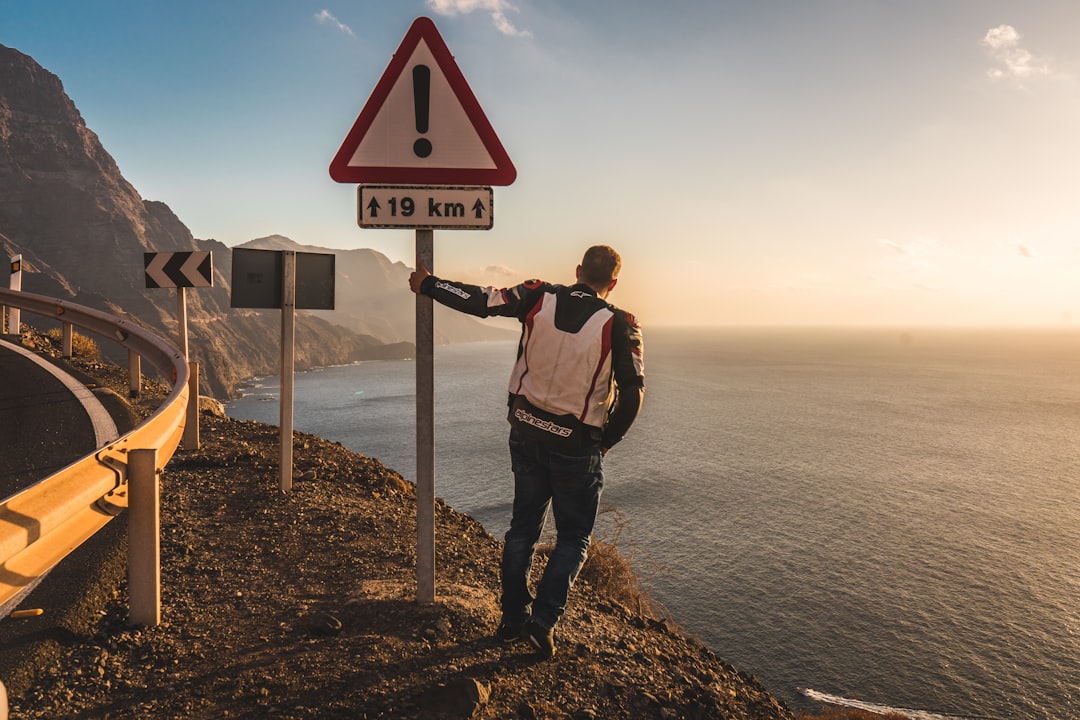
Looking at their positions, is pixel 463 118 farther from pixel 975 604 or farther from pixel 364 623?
pixel 975 604

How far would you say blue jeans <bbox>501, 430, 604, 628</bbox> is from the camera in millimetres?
3166

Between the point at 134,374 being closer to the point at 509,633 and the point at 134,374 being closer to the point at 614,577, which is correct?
the point at 614,577

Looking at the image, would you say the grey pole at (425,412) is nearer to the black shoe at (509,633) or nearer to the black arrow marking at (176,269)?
the black shoe at (509,633)

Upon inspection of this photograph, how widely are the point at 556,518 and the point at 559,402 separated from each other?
66cm

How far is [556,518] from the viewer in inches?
128

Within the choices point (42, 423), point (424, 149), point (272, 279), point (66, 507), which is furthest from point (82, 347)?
point (424, 149)

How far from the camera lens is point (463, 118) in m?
3.11

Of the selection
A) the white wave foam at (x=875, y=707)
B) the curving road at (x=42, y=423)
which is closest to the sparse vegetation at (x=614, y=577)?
the curving road at (x=42, y=423)

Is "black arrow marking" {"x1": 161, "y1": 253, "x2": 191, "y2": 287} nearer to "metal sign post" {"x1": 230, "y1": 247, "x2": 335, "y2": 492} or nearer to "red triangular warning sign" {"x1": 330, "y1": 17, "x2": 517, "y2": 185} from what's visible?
"metal sign post" {"x1": 230, "y1": 247, "x2": 335, "y2": 492}

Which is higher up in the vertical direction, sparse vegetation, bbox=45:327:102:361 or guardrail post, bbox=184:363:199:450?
sparse vegetation, bbox=45:327:102:361

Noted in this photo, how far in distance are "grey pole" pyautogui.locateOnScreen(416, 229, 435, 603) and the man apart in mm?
125

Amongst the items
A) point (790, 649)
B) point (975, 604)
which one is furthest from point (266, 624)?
point (975, 604)

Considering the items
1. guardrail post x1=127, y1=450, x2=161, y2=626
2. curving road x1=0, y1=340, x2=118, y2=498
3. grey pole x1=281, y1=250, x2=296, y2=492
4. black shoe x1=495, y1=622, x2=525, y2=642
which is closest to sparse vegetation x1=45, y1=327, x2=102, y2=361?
curving road x1=0, y1=340, x2=118, y2=498

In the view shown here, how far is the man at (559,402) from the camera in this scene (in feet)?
10.1
